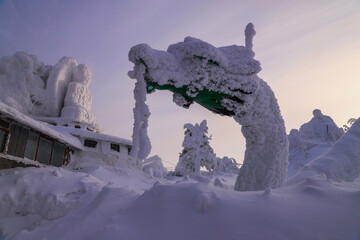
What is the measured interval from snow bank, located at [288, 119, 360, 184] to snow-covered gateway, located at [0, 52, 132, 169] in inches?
430

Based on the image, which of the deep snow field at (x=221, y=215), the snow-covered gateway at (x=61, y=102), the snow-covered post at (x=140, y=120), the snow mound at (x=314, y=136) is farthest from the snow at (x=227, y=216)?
the snow mound at (x=314, y=136)

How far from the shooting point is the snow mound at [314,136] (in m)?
22.6

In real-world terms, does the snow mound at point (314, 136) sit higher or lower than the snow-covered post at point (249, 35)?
higher

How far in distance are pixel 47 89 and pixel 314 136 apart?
30.1m

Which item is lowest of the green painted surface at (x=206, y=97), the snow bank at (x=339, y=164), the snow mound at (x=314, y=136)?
the snow bank at (x=339, y=164)

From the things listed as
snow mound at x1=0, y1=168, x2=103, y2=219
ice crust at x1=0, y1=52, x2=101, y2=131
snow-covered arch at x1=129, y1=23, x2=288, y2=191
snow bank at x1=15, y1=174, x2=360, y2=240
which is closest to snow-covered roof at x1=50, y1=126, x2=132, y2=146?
ice crust at x1=0, y1=52, x2=101, y2=131

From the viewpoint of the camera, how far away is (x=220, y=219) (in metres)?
1.91

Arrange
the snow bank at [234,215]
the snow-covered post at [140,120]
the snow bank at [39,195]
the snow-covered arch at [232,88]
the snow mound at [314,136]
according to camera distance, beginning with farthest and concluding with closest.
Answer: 1. the snow mound at [314,136]
2. the snow bank at [39,195]
3. the snow-covered arch at [232,88]
4. the snow-covered post at [140,120]
5. the snow bank at [234,215]

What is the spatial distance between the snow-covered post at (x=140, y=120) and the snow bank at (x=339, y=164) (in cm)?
399

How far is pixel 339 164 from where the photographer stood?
5.41 m

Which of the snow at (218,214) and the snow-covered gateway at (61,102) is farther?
the snow-covered gateway at (61,102)

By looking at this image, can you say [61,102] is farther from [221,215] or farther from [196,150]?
[221,215]

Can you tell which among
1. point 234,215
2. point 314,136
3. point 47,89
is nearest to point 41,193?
point 234,215

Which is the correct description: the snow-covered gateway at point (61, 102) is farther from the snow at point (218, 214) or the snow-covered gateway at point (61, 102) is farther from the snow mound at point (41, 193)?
the snow at point (218, 214)
